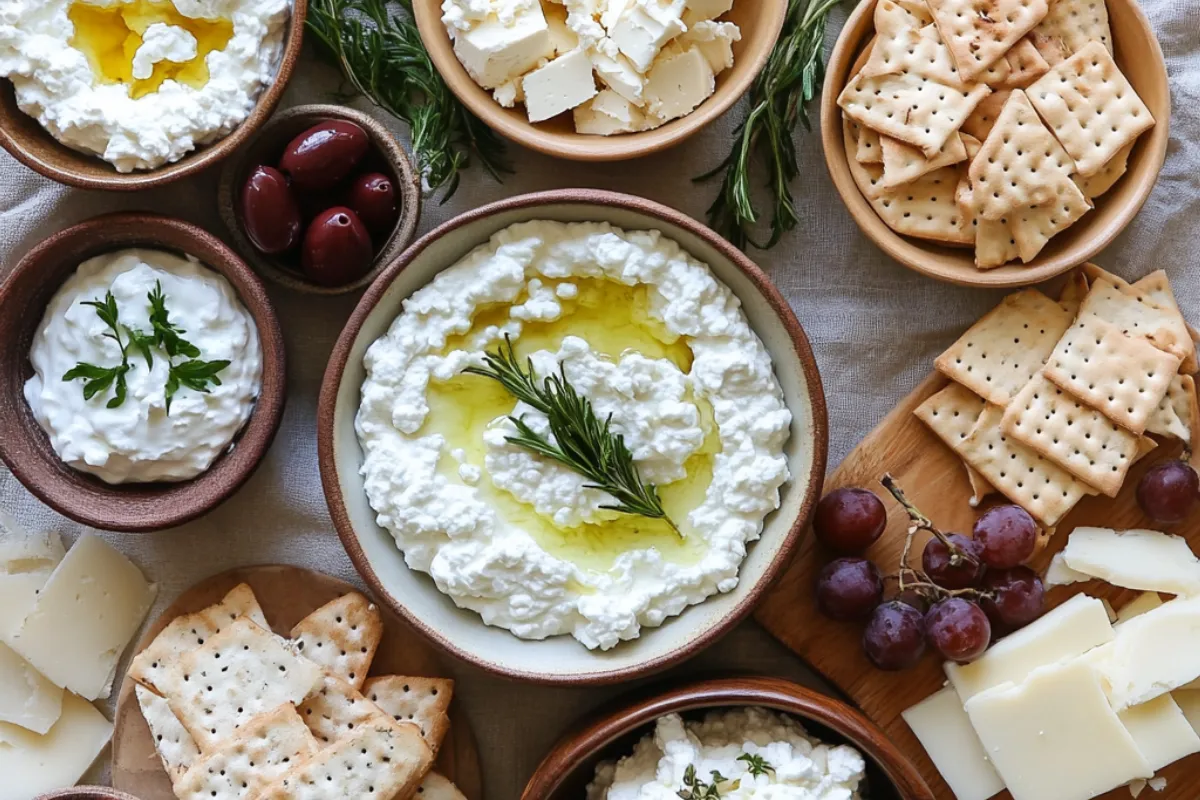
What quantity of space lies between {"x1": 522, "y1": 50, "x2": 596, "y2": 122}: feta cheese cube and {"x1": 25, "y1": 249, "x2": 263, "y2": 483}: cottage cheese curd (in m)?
0.60

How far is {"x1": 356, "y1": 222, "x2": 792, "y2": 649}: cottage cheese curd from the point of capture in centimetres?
173

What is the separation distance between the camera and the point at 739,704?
1741mm

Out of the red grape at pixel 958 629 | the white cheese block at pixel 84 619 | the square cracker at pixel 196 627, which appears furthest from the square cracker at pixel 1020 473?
the white cheese block at pixel 84 619

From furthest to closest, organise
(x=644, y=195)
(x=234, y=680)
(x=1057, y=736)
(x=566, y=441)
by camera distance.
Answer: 1. (x=644, y=195)
2. (x=234, y=680)
3. (x=1057, y=736)
4. (x=566, y=441)

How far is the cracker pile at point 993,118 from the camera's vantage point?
6.12ft

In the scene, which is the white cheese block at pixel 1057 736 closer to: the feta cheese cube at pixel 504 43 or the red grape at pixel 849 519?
the red grape at pixel 849 519

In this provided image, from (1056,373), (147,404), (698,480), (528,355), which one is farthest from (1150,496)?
(147,404)

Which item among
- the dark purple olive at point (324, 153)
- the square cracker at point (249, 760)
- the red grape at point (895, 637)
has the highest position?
the dark purple olive at point (324, 153)

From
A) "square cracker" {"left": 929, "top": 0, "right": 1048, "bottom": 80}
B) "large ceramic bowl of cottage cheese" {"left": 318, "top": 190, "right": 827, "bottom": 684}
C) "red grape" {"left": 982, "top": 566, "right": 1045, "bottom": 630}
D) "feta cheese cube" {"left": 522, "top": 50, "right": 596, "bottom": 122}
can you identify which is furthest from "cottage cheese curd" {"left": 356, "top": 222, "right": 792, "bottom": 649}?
"square cracker" {"left": 929, "top": 0, "right": 1048, "bottom": 80}

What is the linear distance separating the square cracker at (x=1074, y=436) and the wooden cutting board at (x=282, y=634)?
1086mm

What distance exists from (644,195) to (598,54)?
0.30 metres

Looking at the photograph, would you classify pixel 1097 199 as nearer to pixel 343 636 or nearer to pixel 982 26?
pixel 982 26

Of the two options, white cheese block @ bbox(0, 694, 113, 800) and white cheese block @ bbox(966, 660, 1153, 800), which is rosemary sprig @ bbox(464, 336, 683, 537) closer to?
white cheese block @ bbox(966, 660, 1153, 800)

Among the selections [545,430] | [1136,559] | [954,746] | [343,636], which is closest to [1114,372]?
[1136,559]
